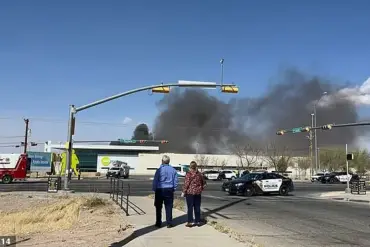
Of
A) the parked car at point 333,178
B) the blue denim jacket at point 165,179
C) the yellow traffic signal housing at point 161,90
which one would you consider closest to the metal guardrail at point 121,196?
the blue denim jacket at point 165,179

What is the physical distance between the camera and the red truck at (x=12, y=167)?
4334 centimetres

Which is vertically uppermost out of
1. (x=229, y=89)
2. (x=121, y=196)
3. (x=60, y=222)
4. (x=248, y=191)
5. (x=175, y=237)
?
(x=229, y=89)

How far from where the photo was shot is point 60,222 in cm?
1322

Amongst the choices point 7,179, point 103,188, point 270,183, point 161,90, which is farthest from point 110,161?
point 161,90

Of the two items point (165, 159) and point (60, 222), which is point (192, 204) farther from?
point (60, 222)

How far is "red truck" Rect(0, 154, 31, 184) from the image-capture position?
142ft

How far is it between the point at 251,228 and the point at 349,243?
9.24ft

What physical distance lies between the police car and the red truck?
26042 millimetres

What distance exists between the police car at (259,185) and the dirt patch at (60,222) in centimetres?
1059

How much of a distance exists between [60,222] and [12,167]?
111ft

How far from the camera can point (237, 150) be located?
3888 inches

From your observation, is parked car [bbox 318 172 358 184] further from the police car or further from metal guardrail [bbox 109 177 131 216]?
metal guardrail [bbox 109 177 131 216]

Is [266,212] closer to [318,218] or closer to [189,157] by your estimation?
[318,218]

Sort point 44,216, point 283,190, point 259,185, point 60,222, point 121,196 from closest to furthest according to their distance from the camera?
1. point 60,222
2. point 44,216
3. point 121,196
4. point 259,185
5. point 283,190
